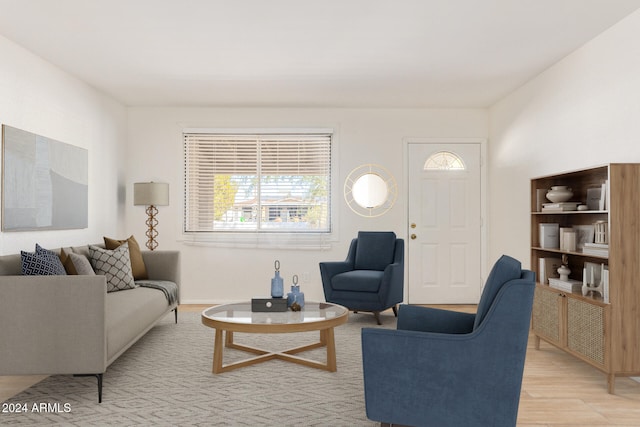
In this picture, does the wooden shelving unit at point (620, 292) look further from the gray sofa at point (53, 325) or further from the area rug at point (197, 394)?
the gray sofa at point (53, 325)

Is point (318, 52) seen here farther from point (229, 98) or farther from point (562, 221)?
point (562, 221)

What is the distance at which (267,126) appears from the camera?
252 inches

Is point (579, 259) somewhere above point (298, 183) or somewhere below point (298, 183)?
below

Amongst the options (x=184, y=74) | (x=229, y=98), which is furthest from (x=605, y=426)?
(x=229, y=98)

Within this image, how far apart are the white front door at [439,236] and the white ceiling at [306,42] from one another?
43.5 inches

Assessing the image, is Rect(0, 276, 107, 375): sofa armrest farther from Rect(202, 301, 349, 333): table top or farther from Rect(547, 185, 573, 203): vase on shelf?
Rect(547, 185, 573, 203): vase on shelf

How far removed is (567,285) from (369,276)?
190cm

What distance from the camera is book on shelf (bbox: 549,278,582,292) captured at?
3758 millimetres

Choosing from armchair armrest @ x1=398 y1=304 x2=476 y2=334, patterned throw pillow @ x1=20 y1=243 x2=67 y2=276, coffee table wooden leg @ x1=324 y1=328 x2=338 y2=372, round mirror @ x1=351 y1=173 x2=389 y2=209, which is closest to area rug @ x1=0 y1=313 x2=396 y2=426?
coffee table wooden leg @ x1=324 y1=328 x2=338 y2=372

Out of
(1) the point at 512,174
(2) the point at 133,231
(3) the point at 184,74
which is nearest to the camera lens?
(3) the point at 184,74

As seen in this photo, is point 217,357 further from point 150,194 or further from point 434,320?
point 150,194

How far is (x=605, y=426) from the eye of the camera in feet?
8.69

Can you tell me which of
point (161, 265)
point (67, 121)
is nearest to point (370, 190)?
point (161, 265)

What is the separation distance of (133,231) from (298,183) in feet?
7.07
